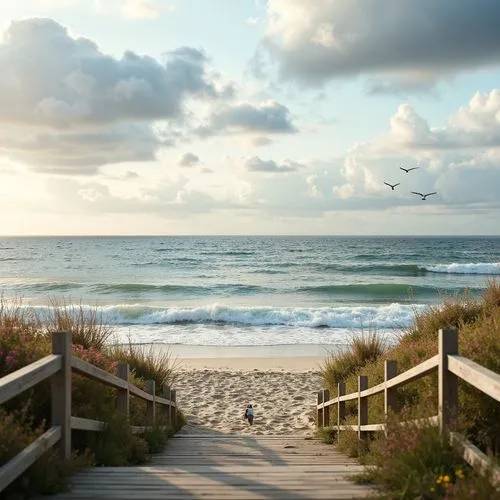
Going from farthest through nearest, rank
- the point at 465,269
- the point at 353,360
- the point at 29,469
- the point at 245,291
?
the point at 465,269
the point at 245,291
the point at 353,360
the point at 29,469

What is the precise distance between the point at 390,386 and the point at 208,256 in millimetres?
66573

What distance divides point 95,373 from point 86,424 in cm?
43

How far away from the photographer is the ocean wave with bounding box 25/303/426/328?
90.3 ft

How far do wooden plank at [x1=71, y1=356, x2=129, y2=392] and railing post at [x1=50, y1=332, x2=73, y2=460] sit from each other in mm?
151

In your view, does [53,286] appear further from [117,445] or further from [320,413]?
[117,445]

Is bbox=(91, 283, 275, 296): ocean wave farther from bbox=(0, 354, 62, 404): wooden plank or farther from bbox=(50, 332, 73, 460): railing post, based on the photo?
bbox=(0, 354, 62, 404): wooden plank

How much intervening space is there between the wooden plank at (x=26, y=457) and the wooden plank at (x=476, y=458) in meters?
2.67

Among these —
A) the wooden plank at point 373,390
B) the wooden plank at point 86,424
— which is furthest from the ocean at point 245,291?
the wooden plank at point 86,424

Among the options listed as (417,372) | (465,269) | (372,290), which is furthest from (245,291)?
(417,372)

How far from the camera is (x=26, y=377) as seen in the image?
154 inches

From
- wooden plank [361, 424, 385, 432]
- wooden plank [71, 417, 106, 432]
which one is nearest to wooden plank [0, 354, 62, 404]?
wooden plank [71, 417, 106, 432]

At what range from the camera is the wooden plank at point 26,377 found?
362cm

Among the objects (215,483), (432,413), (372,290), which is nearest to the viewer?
(215,483)

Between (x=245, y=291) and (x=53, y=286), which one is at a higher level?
(x=53, y=286)
